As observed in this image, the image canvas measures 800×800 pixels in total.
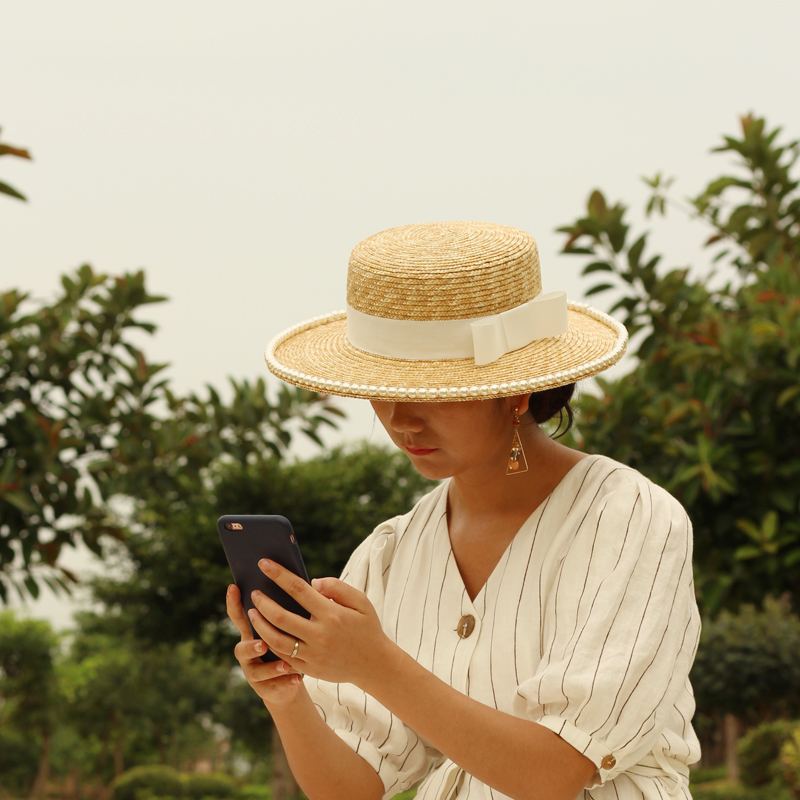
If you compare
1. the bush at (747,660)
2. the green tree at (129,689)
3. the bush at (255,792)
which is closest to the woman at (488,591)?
the green tree at (129,689)

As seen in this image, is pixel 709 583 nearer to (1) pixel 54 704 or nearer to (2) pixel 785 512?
(2) pixel 785 512

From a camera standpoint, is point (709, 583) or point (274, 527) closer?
point (274, 527)

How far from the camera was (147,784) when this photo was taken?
759 cm

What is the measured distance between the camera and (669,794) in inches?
53.0

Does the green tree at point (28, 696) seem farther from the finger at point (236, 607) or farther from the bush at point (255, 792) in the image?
the finger at point (236, 607)

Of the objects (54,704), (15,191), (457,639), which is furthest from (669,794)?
(54,704)

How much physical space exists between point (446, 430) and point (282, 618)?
13.9 inches

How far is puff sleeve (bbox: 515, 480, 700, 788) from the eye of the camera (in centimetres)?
121

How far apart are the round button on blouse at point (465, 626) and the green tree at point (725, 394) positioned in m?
1.54

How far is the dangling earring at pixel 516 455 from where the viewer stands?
4.59 feet

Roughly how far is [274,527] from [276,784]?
16.0 ft

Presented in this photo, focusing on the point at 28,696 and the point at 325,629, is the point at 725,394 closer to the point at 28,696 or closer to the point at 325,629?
the point at 325,629

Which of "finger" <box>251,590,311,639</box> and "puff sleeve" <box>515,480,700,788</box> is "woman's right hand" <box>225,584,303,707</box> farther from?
"puff sleeve" <box>515,480,700,788</box>

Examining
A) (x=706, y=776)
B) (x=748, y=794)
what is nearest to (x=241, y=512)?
(x=748, y=794)
